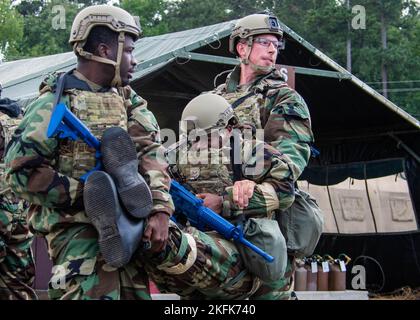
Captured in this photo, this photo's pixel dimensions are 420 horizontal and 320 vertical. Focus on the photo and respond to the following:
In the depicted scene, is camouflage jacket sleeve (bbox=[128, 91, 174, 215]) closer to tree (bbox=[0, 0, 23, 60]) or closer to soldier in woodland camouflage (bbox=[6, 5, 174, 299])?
soldier in woodland camouflage (bbox=[6, 5, 174, 299])

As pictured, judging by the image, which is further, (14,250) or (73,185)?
(14,250)

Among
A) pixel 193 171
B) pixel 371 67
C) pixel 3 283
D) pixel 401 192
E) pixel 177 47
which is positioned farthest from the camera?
pixel 371 67

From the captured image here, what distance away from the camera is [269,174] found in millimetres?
4871

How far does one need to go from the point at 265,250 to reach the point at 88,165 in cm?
117

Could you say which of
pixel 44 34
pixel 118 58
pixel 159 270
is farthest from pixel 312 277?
pixel 44 34

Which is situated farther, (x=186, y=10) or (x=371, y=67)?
(x=186, y=10)

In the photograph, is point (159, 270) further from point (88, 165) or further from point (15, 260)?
point (15, 260)

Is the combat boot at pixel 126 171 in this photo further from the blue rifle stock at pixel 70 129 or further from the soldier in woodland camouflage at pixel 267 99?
the soldier in woodland camouflage at pixel 267 99

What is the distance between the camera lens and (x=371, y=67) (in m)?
35.0

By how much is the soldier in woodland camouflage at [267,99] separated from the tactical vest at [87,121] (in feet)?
3.68

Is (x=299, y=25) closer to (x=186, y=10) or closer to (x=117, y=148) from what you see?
(x=186, y=10)

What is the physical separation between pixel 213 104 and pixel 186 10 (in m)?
37.7

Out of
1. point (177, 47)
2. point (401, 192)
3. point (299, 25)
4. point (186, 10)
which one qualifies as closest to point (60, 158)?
point (177, 47)

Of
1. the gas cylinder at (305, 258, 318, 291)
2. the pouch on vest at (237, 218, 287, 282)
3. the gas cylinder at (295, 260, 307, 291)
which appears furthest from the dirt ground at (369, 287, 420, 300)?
the pouch on vest at (237, 218, 287, 282)
